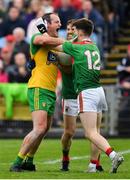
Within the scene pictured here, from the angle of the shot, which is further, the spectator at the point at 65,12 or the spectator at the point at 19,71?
the spectator at the point at 65,12

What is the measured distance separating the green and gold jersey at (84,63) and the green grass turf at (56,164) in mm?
1308

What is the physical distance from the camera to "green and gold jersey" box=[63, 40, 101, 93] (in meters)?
13.2

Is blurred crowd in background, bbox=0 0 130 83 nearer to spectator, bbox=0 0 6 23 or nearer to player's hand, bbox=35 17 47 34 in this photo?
spectator, bbox=0 0 6 23

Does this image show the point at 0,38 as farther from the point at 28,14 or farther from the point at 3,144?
the point at 3,144

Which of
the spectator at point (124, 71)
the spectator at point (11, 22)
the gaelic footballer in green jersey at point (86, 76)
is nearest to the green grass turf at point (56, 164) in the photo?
the gaelic footballer in green jersey at point (86, 76)

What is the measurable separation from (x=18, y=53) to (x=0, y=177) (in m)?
10.6

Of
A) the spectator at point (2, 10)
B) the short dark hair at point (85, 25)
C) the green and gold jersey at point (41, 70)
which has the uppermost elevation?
the spectator at point (2, 10)

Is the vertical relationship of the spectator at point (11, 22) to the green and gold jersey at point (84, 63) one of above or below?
above

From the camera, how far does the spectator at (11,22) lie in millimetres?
24438

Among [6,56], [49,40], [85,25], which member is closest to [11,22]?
[6,56]

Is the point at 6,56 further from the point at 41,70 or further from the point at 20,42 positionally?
the point at 41,70

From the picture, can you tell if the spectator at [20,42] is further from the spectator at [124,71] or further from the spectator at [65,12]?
the spectator at [124,71]

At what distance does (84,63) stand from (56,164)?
8.34 ft

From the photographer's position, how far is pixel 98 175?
12.8m
